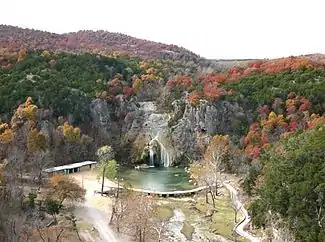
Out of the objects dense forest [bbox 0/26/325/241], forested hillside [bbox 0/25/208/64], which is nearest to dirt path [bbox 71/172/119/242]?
dense forest [bbox 0/26/325/241]

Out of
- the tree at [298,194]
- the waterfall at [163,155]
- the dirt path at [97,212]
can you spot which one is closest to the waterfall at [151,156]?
the waterfall at [163,155]

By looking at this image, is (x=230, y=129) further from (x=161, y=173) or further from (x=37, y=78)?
(x=37, y=78)

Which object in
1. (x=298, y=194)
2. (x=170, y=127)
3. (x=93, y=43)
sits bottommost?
(x=298, y=194)

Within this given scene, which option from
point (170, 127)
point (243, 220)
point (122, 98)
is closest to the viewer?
point (243, 220)

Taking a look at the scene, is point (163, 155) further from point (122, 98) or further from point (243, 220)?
point (243, 220)

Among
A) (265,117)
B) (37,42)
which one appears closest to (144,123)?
(265,117)

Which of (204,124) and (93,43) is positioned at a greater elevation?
(93,43)

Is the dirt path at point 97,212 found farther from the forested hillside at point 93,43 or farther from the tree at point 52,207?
the forested hillside at point 93,43

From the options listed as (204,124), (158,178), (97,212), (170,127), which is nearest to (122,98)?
(170,127)
